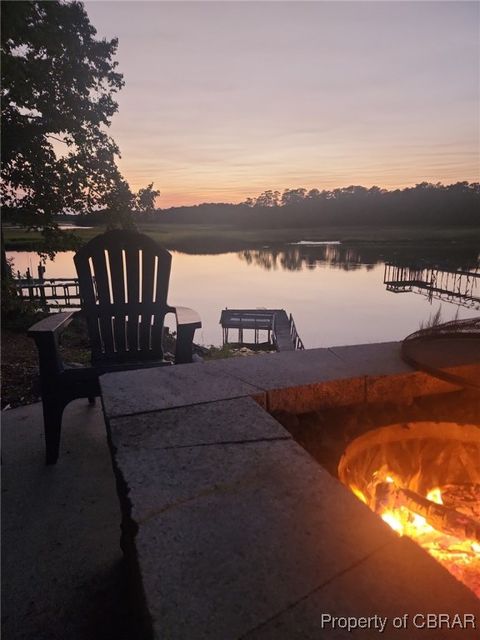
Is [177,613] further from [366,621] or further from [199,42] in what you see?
[199,42]

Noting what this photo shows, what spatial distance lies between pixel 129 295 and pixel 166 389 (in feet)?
5.35

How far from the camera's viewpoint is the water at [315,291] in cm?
3053

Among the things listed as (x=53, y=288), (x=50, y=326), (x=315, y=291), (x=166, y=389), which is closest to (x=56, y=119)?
(x=50, y=326)

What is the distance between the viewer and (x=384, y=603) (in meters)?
0.61

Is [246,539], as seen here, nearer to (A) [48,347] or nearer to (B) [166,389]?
(B) [166,389]

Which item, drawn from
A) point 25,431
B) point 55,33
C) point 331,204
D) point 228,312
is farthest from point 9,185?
point 331,204

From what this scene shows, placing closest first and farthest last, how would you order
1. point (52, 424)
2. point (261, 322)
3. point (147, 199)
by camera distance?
point (52, 424) → point (147, 199) → point (261, 322)

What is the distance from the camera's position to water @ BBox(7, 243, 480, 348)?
30.5m

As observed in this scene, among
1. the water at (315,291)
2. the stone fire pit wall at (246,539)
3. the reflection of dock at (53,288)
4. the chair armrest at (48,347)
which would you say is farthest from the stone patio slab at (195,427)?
the reflection of dock at (53,288)

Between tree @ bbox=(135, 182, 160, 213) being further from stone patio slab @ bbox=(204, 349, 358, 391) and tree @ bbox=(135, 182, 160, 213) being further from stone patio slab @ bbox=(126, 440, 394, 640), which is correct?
stone patio slab @ bbox=(126, 440, 394, 640)

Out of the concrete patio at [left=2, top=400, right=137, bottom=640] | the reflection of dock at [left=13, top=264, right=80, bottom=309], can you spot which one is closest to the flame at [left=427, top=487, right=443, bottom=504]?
the concrete patio at [left=2, top=400, right=137, bottom=640]

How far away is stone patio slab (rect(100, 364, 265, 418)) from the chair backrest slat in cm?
124

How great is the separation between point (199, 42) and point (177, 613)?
14.4 ft

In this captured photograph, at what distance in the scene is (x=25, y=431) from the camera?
2875 mm
